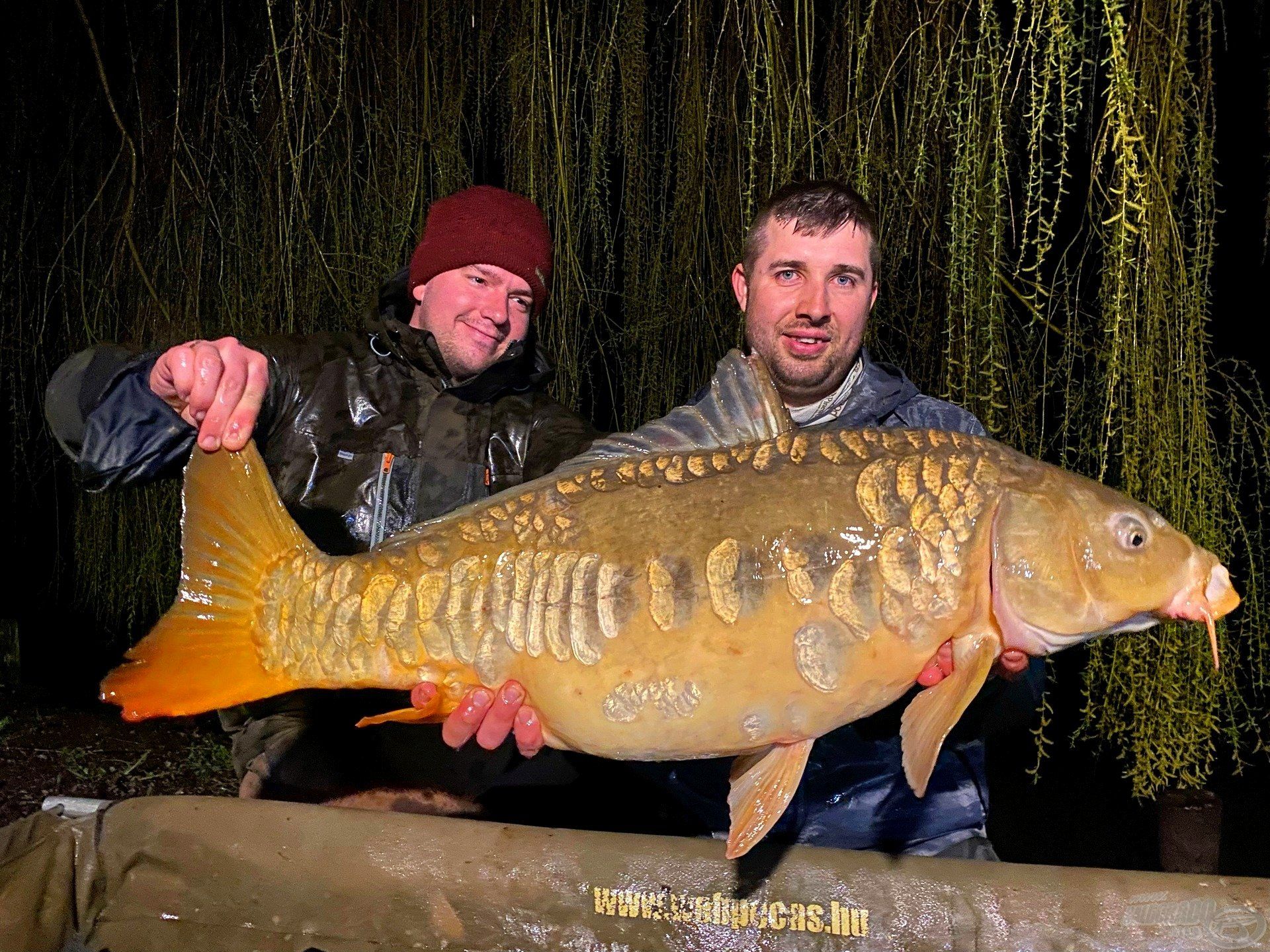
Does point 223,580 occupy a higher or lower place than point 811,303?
lower

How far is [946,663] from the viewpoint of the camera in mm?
1267

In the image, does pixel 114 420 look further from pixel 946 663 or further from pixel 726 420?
pixel 946 663

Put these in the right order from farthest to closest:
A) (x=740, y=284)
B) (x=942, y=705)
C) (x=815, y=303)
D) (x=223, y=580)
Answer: (x=740, y=284) < (x=815, y=303) < (x=223, y=580) < (x=942, y=705)

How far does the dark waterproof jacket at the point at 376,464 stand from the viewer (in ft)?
6.26

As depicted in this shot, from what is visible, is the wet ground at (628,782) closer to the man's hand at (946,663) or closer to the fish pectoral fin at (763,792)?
the fish pectoral fin at (763,792)

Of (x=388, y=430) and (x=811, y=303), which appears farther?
(x=388, y=430)

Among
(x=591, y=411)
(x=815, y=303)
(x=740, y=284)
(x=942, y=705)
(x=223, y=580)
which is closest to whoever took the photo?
(x=942, y=705)

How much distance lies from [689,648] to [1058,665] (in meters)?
2.56

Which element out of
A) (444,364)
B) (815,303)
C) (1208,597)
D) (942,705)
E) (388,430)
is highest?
(815,303)

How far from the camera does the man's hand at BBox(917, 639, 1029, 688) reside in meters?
1.25

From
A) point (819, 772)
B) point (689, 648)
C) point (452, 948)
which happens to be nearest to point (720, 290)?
point (819, 772)

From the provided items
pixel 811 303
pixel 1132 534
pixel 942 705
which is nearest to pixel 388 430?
pixel 811 303

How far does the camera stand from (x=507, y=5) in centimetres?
241

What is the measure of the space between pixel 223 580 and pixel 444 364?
841 mm
